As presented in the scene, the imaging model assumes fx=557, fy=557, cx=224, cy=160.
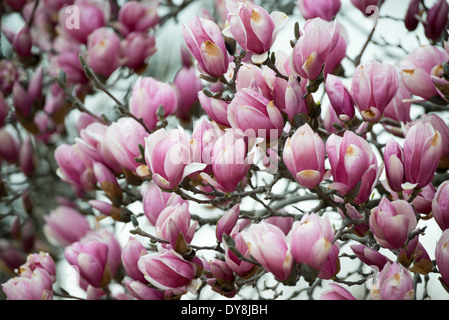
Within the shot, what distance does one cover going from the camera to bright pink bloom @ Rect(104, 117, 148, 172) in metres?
0.69

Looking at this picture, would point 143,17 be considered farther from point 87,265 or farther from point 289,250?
point 289,250

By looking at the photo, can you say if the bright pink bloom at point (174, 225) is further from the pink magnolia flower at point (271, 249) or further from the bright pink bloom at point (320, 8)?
the bright pink bloom at point (320, 8)

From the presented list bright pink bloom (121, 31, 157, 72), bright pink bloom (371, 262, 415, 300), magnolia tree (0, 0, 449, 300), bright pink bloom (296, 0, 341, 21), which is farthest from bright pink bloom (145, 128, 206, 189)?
bright pink bloom (121, 31, 157, 72)

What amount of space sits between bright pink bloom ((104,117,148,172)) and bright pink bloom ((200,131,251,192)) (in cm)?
17

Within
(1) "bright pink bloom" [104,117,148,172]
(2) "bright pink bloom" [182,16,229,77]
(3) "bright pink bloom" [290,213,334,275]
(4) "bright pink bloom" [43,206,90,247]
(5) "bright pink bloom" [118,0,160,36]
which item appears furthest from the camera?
(5) "bright pink bloom" [118,0,160,36]

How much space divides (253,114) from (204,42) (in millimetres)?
99

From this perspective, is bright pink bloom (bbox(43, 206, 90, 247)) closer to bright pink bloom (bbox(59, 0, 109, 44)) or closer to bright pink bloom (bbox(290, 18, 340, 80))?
bright pink bloom (bbox(59, 0, 109, 44))

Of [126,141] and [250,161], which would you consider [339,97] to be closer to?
[250,161]

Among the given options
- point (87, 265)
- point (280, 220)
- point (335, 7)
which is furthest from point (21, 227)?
point (335, 7)

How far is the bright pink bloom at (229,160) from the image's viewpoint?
0.55m

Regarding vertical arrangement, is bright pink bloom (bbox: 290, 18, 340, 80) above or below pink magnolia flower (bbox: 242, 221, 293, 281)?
above

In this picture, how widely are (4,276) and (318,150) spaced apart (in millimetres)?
885

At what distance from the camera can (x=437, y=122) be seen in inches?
25.1

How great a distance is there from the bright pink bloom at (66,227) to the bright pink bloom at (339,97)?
47cm
